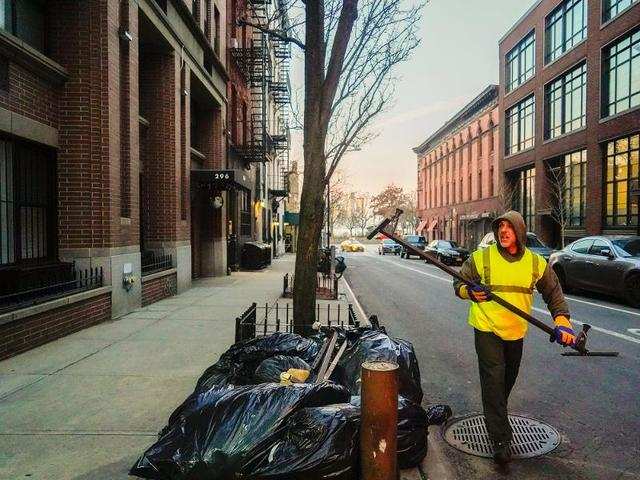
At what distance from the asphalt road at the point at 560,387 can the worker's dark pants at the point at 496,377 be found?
30 cm

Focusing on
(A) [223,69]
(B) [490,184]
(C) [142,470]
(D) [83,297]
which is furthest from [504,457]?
(B) [490,184]

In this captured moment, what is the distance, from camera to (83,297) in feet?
25.3

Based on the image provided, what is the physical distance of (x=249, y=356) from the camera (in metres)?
4.28

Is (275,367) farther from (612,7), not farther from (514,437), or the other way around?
(612,7)

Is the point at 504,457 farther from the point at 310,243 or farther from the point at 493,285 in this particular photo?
the point at 310,243

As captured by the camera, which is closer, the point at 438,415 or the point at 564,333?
the point at 564,333

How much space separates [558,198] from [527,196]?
19.1 feet

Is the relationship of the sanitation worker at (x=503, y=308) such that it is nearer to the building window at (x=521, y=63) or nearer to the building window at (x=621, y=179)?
the building window at (x=621, y=179)

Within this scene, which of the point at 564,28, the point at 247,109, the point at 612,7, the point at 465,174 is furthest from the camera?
the point at 465,174

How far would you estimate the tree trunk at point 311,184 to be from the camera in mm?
5828

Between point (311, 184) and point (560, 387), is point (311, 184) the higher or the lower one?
the higher one

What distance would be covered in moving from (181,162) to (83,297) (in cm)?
678

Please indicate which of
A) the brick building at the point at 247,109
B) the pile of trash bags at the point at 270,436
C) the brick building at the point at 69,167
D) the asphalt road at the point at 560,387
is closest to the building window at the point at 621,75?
the asphalt road at the point at 560,387

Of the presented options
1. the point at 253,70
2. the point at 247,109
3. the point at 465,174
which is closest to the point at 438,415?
the point at 253,70
